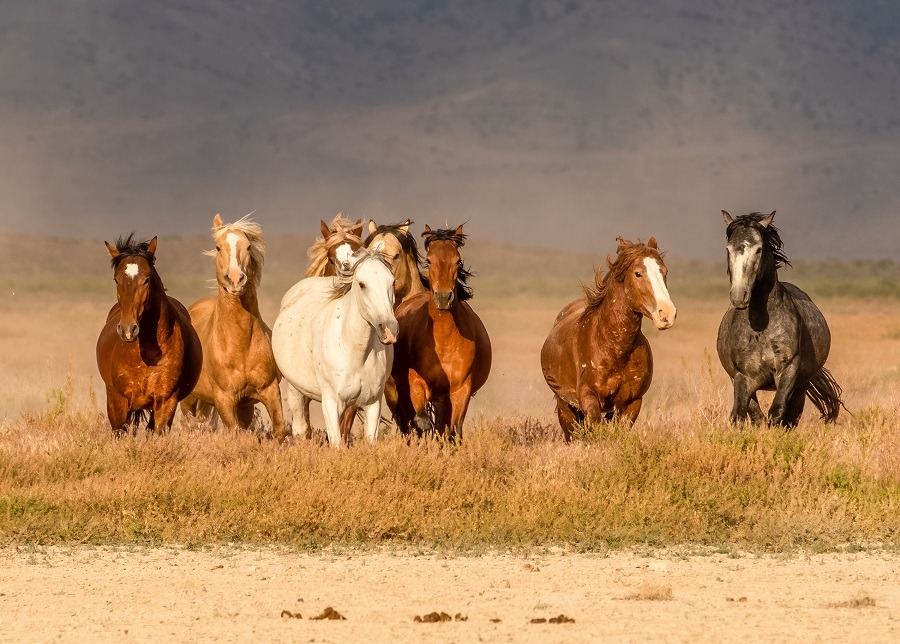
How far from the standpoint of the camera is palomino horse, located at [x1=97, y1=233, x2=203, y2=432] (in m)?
12.5

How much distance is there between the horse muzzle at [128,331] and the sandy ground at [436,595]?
7.94ft

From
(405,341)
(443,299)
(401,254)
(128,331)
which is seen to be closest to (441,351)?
(405,341)

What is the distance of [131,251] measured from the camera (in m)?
12.6

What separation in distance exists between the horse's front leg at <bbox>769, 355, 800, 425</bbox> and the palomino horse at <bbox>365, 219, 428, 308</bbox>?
12.3 ft

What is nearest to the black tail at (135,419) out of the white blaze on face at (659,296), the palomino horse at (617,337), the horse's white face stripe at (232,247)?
the horse's white face stripe at (232,247)

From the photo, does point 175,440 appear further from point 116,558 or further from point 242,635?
point 242,635

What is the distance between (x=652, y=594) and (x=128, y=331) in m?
5.71

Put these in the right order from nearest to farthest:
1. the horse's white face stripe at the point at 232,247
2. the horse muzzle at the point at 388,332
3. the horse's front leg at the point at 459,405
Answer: the horse muzzle at the point at 388,332 → the horse's front leg at the point at 459,405 → the horse's white face stripe at the point at 232,247

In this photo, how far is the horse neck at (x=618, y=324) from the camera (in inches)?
483

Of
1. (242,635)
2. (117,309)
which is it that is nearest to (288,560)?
(242,635)

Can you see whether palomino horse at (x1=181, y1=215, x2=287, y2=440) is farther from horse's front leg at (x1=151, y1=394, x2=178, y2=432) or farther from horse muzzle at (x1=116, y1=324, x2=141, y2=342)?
horse muzzle at (x1=116, y1=324, x2=141, y2=342)

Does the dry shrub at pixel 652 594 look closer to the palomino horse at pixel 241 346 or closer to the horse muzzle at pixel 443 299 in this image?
the horse muzzle at pixel 443 299

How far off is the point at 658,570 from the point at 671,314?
2948 millimetres

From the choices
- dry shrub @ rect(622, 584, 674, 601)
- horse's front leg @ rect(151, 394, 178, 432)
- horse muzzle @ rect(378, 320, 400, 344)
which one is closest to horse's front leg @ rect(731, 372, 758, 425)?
horse muzzle @ rect(378, 320, 400, 344)
